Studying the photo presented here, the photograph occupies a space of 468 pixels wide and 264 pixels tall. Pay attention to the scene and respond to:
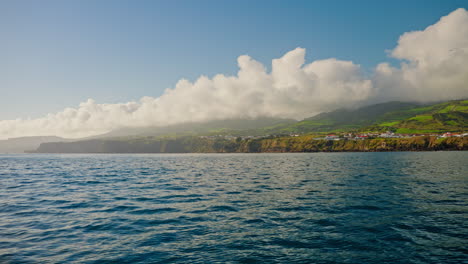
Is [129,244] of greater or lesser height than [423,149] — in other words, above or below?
above

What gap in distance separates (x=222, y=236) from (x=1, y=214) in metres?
19.1

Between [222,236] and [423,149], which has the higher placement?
[222,236]

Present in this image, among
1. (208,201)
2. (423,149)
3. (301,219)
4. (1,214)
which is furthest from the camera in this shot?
(423,149)

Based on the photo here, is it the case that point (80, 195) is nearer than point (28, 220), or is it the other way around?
point (28, 220)

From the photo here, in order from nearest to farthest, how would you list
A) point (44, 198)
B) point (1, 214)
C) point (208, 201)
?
point (1, 214) → point (208, 201) → point (44, 198)

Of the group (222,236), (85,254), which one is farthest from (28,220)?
(222,236)

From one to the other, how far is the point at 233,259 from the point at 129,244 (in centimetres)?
584

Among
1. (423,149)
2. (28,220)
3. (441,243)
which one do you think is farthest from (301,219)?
Answer: (423,149)

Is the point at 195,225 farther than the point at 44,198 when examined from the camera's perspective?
No

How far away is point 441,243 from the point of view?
1291 cm

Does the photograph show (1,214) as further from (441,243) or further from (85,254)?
(441,243)

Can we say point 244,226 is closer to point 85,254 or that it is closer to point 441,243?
point 85,254

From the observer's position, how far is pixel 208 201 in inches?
960

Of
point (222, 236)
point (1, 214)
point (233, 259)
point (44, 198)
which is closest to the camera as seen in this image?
point (233, 259)
